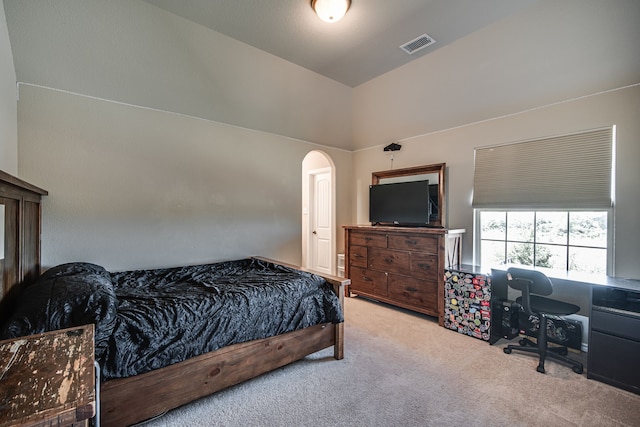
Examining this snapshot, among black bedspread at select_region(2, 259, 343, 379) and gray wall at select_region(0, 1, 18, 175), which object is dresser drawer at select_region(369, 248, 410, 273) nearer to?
black bedspread at select_region(2, 259, 343, 379)

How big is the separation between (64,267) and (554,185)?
4379 mm

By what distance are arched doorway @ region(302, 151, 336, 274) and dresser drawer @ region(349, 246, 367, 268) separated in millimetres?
846

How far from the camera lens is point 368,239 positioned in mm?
3967

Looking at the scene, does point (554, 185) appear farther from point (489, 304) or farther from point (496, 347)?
point (496, 347)

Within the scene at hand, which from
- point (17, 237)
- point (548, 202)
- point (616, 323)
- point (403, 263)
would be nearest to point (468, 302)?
point (403, 263)

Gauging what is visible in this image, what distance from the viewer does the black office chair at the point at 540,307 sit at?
2.31m

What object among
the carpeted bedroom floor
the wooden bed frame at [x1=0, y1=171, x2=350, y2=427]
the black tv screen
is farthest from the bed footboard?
the black tv screen

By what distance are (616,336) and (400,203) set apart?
2410 millimetres

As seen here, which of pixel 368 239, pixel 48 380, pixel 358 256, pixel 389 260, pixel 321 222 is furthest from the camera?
pixel 321 222

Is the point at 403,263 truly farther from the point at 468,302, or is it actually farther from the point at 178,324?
the point at 178,324

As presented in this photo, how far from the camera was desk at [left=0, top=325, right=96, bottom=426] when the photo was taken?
684mm

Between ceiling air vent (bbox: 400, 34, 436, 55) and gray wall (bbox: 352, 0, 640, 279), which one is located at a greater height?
ceiling air vent (bbox: 400, 34, 436, 55)

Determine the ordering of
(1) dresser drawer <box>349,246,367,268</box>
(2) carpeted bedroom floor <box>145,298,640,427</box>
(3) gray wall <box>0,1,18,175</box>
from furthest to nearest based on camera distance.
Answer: (1) dresser drawer <box>349,246,367,268</box>
(3) gray wall <box>0,1,18,175</box>
(2) carpeted bedroom floor <box>145,298,640,427</box>

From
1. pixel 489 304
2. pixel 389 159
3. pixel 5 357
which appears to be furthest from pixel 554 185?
pixel 5 357
